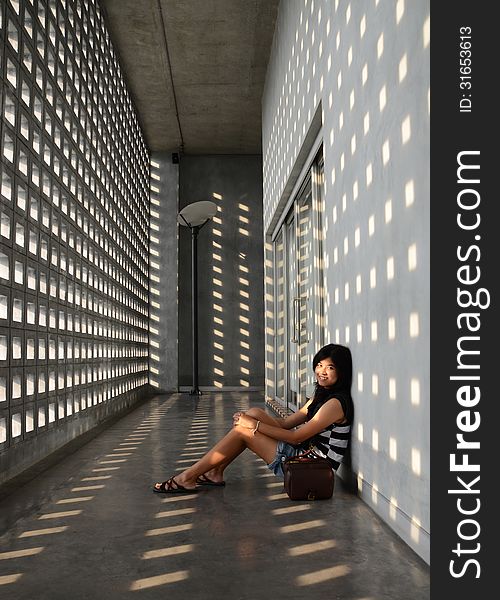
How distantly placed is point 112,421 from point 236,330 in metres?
5.27

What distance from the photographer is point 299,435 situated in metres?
3.44

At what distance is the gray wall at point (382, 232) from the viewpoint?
7.85 feet

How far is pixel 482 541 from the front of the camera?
1.67 metres

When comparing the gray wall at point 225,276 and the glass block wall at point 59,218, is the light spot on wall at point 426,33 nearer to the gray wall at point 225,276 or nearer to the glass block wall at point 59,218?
the glass block wall at point 59,218

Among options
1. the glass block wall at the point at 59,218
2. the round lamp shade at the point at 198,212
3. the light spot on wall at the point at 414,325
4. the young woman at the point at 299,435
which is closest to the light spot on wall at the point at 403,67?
the light spot on wall at the point at 414,325

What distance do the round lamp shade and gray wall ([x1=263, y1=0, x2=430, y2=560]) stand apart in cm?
675

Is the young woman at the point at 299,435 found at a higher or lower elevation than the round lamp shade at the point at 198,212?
lower

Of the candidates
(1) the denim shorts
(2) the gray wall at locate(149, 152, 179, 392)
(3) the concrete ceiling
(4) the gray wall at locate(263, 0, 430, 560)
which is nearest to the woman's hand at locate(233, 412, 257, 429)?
(1) the denim shorts

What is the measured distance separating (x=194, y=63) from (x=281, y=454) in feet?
20.6

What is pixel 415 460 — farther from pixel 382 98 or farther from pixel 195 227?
pixel 195 227

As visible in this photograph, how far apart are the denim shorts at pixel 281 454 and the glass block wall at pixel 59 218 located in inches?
56.6

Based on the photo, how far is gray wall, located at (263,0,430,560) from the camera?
239cm

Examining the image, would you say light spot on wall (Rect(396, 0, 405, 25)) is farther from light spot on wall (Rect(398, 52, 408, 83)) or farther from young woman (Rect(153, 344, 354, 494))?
young woman (Rect(153, 344, 354, 494))

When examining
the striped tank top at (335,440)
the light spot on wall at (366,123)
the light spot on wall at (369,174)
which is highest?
the light spot on wall at (366,123)
